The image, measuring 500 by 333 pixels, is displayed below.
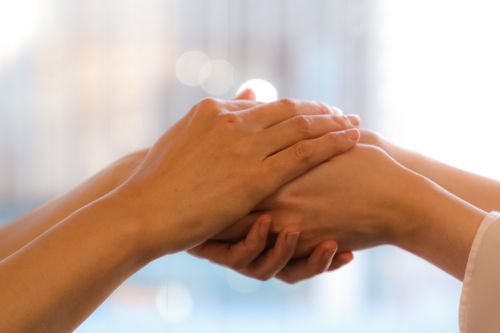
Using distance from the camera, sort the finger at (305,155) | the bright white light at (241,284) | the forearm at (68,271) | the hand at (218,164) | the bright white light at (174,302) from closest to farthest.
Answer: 1. the forearm at (68,271)
2. the hand at (218,164)
3. the finger at (305,155)
4. the bright white light at (174,302)
5. the bright white light at (241,284)

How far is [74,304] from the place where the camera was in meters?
0.86

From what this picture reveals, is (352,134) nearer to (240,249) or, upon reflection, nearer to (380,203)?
(380,203)

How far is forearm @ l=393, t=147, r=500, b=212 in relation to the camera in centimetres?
120

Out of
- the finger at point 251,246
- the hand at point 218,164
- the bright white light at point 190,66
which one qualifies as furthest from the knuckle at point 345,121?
the bright white light at point 190,66

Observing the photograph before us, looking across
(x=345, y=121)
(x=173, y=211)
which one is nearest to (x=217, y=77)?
(x=345, y=121)

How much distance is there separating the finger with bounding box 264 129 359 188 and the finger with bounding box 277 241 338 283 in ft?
0.46

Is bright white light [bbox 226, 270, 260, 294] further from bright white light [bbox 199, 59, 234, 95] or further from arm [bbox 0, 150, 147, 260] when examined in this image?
arm [bbox 0, 150, 147, 260]

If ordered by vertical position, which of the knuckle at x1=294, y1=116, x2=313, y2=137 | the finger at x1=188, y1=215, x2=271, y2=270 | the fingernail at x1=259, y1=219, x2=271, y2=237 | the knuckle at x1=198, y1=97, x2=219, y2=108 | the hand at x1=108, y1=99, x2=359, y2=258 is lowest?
the finger at x1=188, y1=215, x2=271, y2=270

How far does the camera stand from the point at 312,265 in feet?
3.94

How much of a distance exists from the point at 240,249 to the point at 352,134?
0.27 metres

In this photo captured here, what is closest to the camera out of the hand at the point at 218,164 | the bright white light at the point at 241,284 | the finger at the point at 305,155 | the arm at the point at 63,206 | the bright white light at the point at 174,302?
the hand at the point at 218,164

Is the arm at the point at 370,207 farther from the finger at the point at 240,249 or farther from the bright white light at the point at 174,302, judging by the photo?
the bright white light at the point at 174,302

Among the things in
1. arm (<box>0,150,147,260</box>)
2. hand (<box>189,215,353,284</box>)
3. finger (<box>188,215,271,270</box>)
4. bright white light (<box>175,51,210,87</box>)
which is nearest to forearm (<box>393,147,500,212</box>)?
hand (<box>189,215,353,284</box>)

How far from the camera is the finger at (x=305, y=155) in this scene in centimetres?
108
